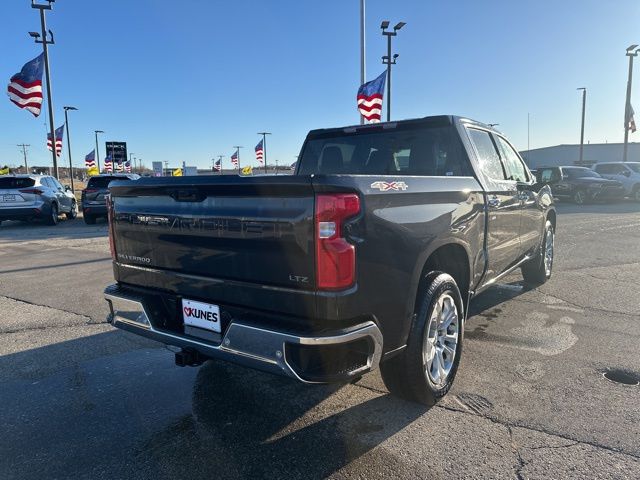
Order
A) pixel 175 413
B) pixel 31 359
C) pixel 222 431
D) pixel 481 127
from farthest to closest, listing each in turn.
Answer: pixel 481 127
pixel 31 359
pixel 175 413
pixel 222 431

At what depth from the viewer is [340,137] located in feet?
15.5

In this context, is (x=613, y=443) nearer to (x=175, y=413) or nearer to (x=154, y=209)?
(x=175, y=413)

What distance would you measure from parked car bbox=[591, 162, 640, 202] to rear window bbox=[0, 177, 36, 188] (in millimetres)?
23387

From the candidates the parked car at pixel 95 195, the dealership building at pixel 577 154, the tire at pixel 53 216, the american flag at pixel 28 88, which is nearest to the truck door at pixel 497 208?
the parked car at pixel 95 195

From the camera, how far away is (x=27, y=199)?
48.1 ft

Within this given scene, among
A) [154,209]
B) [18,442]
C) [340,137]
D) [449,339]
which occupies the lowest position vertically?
[18,442]

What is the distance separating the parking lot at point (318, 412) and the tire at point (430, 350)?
15 centimetres

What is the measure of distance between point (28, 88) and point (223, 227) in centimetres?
1784

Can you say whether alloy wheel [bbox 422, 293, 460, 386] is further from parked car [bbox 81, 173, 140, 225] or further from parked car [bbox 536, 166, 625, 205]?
parked car [bbox 536, 166, 625, 205]

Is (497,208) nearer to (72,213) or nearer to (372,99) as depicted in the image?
(372,99)

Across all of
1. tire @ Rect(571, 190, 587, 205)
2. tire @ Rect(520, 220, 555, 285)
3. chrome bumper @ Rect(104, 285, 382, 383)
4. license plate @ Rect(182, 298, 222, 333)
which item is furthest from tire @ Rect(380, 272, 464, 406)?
tire @ Rect(571, 190, 587, 205)

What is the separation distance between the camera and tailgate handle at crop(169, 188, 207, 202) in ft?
9.07

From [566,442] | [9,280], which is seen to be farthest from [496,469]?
[9,280]

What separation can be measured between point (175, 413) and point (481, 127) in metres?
3.66
